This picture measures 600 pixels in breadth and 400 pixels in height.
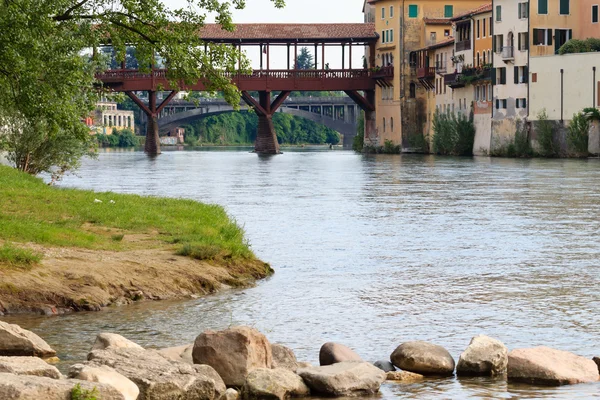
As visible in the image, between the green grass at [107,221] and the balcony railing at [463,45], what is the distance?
2485 inches

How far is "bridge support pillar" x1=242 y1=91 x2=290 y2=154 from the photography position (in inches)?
3691

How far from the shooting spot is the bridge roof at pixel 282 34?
303ft

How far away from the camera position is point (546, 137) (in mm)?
73812

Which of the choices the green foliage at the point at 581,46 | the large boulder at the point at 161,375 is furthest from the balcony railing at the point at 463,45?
the large boulder at the point at 161,375

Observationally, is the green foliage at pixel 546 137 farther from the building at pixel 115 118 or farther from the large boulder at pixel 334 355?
the building at pixel 115 118

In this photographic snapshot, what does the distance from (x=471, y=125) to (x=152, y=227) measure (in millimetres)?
66506

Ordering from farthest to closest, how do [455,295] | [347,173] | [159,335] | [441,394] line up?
[347,173], [455,295], [159,335], [441,394]

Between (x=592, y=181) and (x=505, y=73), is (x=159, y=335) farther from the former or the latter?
(x=505, y=73)

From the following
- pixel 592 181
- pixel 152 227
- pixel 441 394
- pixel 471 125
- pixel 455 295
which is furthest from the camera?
pixel 471 125

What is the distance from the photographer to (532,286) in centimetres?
1670

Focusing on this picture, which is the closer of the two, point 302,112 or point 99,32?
point 99,32

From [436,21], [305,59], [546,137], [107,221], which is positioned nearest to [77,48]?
[107,221]

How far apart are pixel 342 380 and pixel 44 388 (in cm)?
290

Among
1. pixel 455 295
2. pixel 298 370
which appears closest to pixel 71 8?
pixel 455 295
